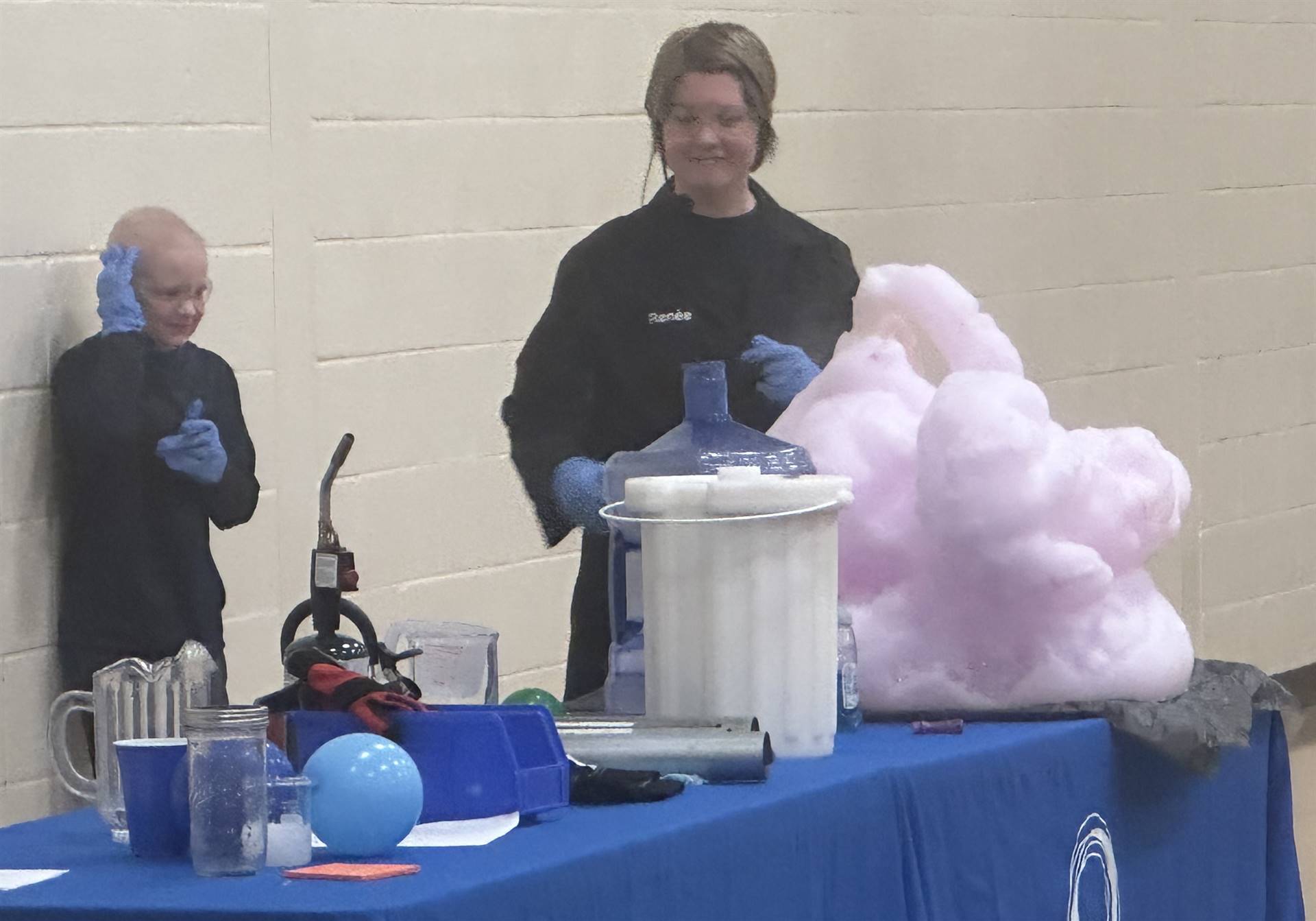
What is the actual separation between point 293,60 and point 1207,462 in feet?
10.1

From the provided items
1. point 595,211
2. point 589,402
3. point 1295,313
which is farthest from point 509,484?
point 1295,313

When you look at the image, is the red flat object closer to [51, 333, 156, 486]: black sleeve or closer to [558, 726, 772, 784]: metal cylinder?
[558, 726, 772, 784]: metal cylinder

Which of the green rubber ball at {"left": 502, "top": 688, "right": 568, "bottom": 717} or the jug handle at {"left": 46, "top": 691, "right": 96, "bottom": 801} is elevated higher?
the jug handle at {"left": 46, "top": 691, "right": 96, "bottom": 801}

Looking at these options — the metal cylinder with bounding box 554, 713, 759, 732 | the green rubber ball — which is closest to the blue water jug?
the green rubber ball

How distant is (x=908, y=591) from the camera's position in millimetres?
2326

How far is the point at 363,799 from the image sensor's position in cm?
163

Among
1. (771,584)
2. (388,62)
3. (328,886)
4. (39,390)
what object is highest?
(388,62)

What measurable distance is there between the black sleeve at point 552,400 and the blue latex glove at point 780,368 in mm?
278

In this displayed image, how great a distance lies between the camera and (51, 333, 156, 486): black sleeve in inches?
109

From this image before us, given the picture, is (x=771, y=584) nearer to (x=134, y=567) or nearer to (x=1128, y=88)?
(x=134, y=567)

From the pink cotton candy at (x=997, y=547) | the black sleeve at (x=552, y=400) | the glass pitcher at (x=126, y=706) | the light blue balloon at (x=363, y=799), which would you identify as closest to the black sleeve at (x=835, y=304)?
the black sleeve at (x=552, y=400)

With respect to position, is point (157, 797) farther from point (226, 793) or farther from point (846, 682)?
point (846, 682)

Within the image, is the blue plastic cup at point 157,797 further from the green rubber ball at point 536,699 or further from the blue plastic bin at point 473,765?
the green rubber ball at point 536,699

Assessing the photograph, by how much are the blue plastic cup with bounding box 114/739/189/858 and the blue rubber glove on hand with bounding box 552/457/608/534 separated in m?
1.70
